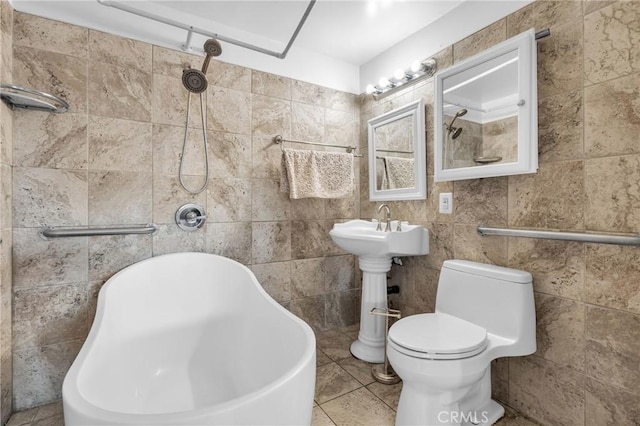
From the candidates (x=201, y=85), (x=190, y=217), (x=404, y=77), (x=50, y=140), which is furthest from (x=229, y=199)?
(x=404, y=77)

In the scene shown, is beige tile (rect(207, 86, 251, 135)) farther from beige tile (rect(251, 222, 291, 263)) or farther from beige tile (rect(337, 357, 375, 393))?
beige tile (rect(337, 357, 375, 393))

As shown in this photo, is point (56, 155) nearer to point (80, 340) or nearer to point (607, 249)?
point (80, 340)

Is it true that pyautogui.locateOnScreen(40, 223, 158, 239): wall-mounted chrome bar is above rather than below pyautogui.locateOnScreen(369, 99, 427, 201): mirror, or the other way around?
below

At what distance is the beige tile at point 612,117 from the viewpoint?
3.73 feet

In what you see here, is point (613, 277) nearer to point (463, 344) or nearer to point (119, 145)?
point (463, 344)

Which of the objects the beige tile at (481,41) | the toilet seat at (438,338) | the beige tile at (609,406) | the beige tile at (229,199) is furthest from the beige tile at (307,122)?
the beige tile at (609,406)

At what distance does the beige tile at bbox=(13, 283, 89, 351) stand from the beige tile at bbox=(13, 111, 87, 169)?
62cm

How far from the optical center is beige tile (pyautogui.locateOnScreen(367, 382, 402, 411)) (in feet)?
5.09

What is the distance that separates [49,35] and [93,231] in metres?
0.99

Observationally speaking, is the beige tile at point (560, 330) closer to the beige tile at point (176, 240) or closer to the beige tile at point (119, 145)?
the beige tile at point (176, 240)

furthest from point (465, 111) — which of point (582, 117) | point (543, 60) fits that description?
point (582, 117)

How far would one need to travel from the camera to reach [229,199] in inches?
77.2

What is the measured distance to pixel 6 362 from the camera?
4.53 ft

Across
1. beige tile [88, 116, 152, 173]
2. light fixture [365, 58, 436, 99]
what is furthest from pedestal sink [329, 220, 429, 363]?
beige tile [88, 116, 152, 173]
